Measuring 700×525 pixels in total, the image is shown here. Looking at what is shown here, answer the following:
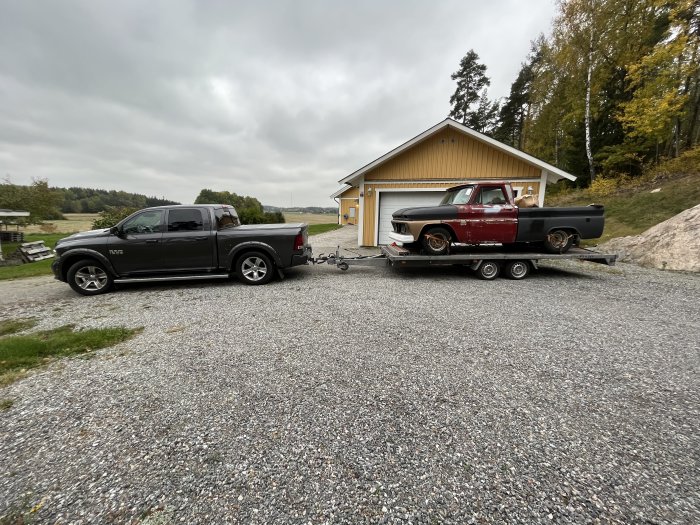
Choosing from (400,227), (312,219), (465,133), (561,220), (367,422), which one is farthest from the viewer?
(312,219)

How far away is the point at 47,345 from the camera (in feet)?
11.6

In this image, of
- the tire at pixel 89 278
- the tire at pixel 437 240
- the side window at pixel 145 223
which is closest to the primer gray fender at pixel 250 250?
the side window at pixel 145 223

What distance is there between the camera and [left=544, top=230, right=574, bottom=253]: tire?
6.57 m

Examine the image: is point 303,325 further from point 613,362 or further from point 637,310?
point 637,310

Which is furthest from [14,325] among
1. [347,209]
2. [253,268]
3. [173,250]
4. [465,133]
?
[347,209]

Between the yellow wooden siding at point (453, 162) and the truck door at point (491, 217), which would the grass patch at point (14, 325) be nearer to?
the truck door at point (491, 217)

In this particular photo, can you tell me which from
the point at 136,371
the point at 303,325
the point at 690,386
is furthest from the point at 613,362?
the point at 136,371

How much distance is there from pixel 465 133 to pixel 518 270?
6.85 metres

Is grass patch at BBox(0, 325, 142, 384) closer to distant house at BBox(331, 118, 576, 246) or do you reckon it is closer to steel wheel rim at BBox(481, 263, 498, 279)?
steel wheel rim at BBox(481, 263, 498, 279)

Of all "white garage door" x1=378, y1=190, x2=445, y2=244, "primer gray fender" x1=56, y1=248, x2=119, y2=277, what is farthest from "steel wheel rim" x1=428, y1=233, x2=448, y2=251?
"primer gray fender" x1=56, y1=248, x2=119, y2=277

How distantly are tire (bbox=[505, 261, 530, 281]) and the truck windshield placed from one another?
200 cm

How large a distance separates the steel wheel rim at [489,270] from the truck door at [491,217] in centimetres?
61

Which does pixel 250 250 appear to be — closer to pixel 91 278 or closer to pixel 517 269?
pixel 91 278

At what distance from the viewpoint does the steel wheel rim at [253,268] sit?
248 inches
